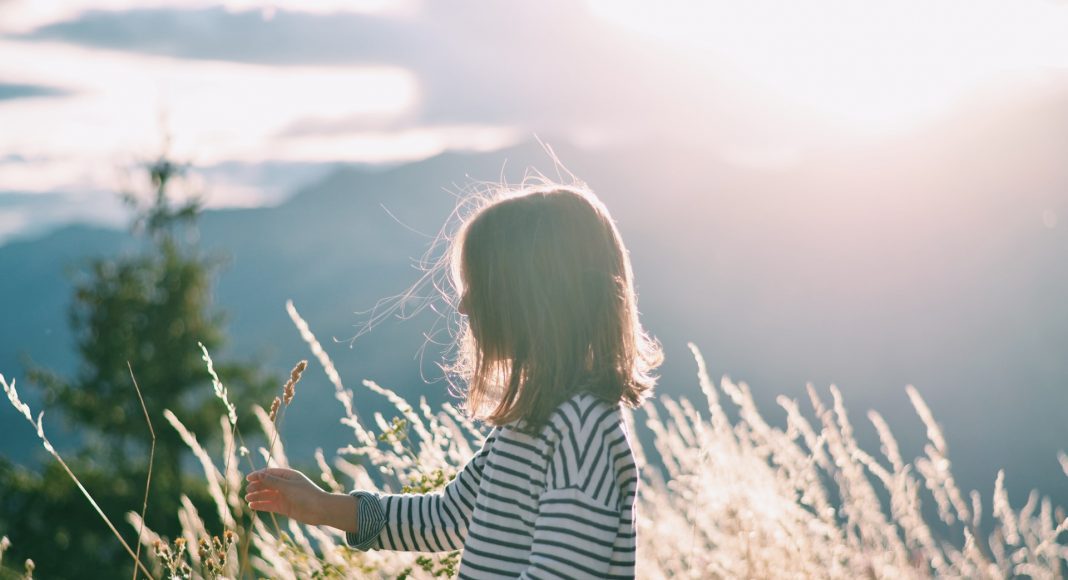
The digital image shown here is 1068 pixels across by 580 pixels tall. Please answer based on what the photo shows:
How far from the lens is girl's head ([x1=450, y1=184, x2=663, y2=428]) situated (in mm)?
1642

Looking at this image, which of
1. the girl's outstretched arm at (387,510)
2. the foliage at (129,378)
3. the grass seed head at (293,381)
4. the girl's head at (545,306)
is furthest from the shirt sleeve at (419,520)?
the foliage at (129,378)

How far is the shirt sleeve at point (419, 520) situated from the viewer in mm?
1924

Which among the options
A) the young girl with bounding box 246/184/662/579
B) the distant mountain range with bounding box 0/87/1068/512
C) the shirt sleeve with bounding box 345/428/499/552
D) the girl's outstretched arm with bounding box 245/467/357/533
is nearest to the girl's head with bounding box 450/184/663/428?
the young girl with bounding box 246/184/662/579

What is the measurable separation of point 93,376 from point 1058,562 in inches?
676

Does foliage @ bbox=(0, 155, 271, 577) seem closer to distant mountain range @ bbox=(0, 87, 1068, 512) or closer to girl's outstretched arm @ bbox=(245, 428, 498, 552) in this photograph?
girl's outstretched arm @ bbox=(245, 428, 498, 552)

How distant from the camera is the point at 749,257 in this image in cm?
14962

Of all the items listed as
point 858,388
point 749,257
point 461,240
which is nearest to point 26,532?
point 461,240

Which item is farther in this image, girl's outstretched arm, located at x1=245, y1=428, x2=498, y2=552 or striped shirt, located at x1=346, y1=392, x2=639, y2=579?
girl's outstretched arm, located at x1=245, y1=428, x2=498, y2=552

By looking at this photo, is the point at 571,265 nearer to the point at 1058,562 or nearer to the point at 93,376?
the point at 1058,562

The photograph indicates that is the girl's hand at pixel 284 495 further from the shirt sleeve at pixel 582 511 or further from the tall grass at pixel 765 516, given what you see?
the shirt sleeve at pixel 582 511

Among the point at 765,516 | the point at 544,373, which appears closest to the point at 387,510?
the point at 544,373

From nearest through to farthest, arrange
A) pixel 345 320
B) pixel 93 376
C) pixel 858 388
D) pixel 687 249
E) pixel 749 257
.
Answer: pixel 93 376 < pixel 858 388 < pixel 749 257 < pixel 687 249 < pixel 345 320

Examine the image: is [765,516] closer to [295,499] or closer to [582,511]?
[582,511]

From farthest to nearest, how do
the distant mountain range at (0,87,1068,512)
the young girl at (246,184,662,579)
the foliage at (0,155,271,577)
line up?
the distant mountain range at (0,87,1068,512), the foliage at (0,155,271,577), the young girl at (246,184,662,579)
